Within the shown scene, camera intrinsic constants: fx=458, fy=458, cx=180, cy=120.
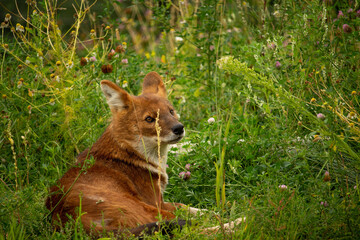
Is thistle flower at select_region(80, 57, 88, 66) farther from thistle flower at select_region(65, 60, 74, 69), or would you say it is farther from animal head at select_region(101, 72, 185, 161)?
animal head at select_region(101, 72, 185, 161)

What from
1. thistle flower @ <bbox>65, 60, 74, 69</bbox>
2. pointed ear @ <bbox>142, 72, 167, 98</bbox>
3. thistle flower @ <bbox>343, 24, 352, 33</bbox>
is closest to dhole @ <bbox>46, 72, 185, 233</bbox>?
pointed ear @ <bbox>142, 72, 167, 98</bbox>

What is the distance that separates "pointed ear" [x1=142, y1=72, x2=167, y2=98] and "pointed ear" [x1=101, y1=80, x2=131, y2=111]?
489 millimetres

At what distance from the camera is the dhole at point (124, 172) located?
337 centimetres

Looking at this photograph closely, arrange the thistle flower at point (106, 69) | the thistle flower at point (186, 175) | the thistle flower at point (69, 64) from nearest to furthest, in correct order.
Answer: the thistle flower at point (186, 175) → the thistle flower at point (69, 64) → the thistle flower at point (106, 69)

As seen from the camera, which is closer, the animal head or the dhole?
the dhole

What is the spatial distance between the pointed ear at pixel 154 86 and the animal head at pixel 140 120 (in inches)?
12.6

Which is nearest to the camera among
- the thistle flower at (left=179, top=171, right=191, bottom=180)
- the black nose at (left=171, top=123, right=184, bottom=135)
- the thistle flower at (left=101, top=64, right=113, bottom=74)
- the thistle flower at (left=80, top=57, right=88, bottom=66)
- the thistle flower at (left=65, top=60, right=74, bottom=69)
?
the black nose at (left=171, top=123, right=184, bottom=135)

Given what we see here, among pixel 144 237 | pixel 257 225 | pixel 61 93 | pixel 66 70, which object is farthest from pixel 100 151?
pixel 257 225

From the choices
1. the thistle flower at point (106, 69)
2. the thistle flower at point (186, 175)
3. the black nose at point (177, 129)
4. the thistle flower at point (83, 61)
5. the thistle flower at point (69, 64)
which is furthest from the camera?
the thistle flower at point (106, 69)

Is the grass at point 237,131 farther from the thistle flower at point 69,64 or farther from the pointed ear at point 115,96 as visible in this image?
the pointed ear at point 115,96

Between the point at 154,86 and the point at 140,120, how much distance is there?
0.67 m

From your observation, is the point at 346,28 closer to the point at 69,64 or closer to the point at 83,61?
the point at 83,61

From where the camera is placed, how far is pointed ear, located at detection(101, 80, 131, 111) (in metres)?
4.32

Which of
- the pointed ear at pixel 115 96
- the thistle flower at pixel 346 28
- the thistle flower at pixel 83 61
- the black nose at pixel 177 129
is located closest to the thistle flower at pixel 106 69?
the thistle flower at pixel 83 61
